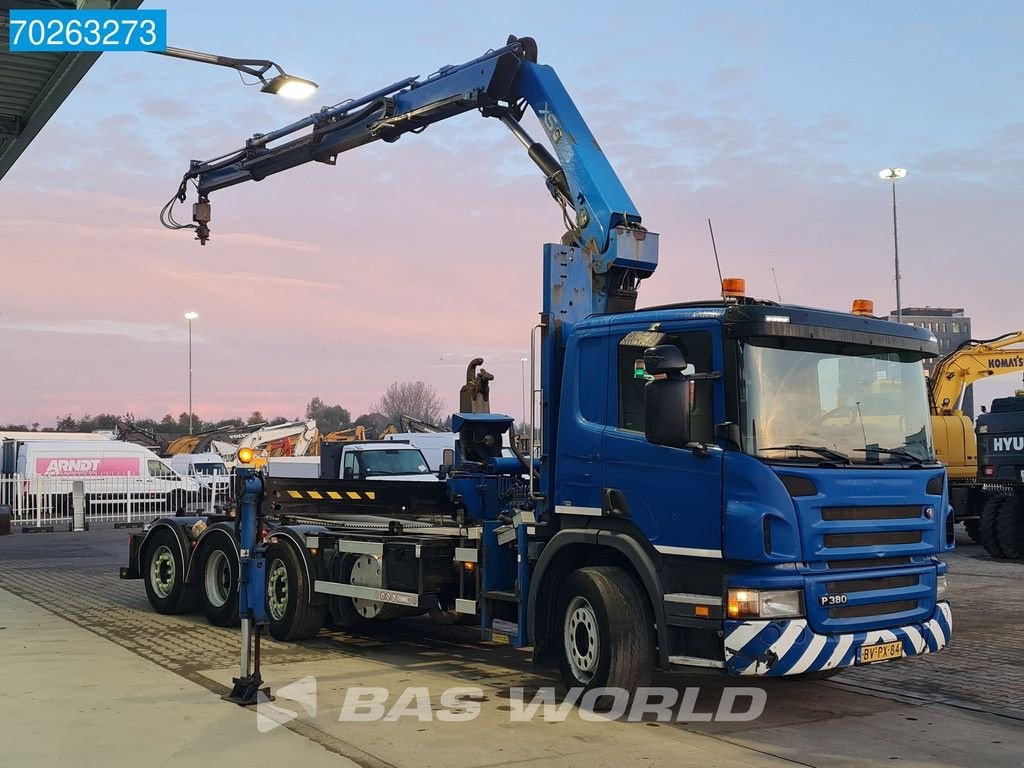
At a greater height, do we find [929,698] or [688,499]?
[688,499]

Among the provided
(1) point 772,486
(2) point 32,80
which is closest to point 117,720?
(1) point 772,486

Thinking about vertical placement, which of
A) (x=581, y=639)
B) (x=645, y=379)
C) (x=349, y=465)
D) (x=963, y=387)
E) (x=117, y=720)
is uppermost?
(x=963, y=387)

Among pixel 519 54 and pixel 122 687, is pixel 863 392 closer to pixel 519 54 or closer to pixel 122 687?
pixel 519 54

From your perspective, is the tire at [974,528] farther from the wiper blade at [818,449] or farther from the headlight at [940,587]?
the wiper blade at [818,449]

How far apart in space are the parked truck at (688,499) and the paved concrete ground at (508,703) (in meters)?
0.51

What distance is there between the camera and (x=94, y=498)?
3127 cm

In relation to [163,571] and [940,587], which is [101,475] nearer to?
[163,571]

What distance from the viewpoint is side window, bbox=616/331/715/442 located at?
7238 mm

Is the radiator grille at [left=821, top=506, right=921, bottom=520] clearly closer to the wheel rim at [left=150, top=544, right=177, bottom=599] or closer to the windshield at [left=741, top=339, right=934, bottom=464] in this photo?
the windshield at [left=741, top=339, right=934, bottom=464]

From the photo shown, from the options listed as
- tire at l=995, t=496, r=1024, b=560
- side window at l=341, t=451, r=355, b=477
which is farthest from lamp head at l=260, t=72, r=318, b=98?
tire at l=995, t=496, r=1024, b=560

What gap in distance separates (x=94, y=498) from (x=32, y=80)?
22.1 meters

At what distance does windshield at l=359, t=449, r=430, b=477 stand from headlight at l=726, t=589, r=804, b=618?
14980 millimetres

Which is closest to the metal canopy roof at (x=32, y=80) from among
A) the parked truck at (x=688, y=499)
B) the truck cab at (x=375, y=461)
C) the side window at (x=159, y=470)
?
the parked truck at (x=688, y=499)

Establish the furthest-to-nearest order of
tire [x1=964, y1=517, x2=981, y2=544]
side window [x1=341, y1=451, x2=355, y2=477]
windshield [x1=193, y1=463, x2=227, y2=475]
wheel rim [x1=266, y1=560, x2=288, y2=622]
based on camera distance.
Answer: windshield [x1=193, y1=463, x2=227, y2=475], tire [x1=964, y1=517, x2=981, y2=544], side window [x1=341, y1=451, x2=355, y2=477], wheel rim [x1=266, y1=560, x2=288, y2=622]
